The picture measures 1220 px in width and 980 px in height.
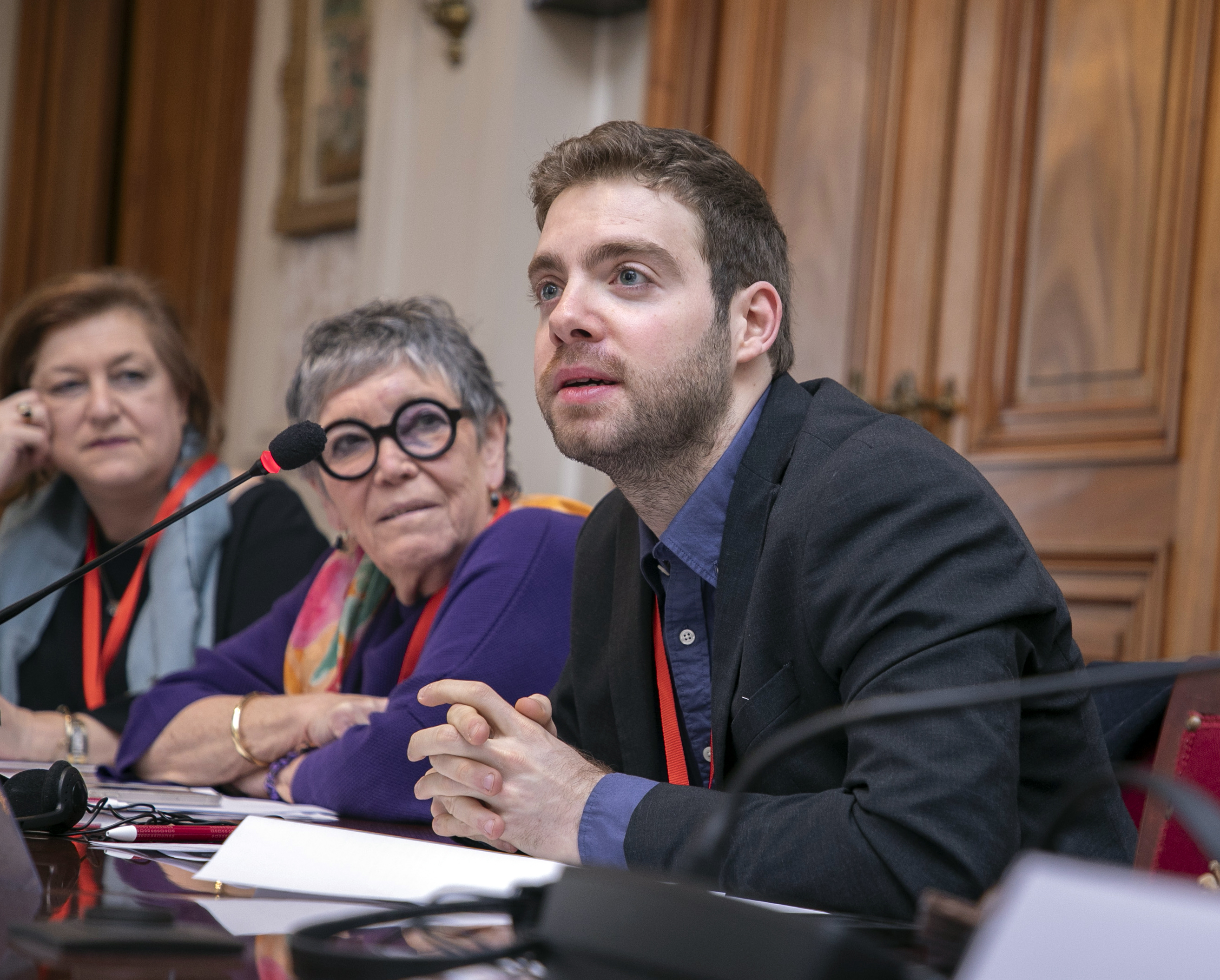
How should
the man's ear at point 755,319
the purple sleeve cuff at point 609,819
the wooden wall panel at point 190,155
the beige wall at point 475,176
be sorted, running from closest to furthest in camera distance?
the purple sleeve cuff at point 609,819 < the man's ear at point 755,319 < the beige wall at point 475,176 < the wooden wall panel at point 190,155

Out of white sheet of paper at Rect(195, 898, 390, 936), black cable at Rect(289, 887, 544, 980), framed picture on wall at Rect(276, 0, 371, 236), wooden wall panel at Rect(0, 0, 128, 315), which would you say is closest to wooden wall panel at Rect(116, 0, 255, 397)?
wooden wall panel at Rect(0, 0, 128, 315)

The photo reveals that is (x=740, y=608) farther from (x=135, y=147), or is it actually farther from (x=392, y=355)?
(x=135, y=147)

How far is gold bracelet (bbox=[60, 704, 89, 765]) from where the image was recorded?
218 cm

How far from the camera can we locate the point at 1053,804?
4.13ft

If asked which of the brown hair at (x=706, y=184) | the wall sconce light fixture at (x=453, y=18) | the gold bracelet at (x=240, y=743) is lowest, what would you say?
the gold bracelet at (x=240, y=743)

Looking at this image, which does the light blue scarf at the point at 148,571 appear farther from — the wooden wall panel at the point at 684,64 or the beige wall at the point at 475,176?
the wooden wall panel at the point at 684,64

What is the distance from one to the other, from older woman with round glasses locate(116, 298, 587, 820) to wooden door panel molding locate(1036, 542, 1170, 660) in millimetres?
925

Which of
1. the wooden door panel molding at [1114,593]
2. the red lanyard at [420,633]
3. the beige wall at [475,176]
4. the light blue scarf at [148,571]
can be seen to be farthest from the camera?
the beige wall at [475,176]

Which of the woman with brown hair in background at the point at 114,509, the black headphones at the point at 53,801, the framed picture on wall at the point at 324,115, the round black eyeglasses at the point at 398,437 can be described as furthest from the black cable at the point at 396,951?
the framed picture on wall at the point at 324,115

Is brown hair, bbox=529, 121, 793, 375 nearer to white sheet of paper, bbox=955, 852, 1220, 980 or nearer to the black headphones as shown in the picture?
the black headphones

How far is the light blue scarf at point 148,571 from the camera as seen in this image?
2.62 metres

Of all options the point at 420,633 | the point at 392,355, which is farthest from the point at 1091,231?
the point at 420,633

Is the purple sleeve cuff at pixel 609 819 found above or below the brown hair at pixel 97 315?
below

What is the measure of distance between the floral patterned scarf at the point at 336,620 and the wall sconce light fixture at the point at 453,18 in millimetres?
1825
